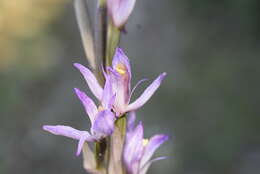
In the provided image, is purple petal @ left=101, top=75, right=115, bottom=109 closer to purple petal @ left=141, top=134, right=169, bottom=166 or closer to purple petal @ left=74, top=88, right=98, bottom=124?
purple petal @ left=74, top=88, right=98, bottom=124

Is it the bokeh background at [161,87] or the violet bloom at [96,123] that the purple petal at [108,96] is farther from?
the bokeh background at [161,87]

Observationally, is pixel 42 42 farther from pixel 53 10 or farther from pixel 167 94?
pixel 167 94

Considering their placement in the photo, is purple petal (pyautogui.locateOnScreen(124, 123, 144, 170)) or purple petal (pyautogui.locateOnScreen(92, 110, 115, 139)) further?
purple petal (pyautogui.locateOnScreen(124, 123, 144, 170))

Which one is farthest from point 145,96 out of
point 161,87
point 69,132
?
point 161,87

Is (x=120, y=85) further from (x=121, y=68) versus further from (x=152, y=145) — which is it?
(x=152, y=145)

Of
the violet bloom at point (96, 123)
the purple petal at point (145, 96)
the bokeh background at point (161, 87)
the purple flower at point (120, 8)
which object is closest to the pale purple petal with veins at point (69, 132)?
the violet bloom at point (96, 123)

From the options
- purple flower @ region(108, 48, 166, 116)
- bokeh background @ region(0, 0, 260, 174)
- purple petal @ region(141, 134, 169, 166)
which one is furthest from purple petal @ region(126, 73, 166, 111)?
bokeh background @ region(0, 0, 260, 174)

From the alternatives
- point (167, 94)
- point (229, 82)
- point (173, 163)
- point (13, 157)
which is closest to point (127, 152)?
point (13, 157)
